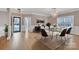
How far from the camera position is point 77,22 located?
2.70 meters

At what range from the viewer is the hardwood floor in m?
2.65

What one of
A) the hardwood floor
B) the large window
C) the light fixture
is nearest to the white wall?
the hardwood floor

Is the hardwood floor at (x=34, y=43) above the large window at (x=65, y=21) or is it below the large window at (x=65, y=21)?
below

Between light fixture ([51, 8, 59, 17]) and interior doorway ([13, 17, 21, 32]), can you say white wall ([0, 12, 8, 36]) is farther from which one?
light fixture ([51, 8, 59, 17])

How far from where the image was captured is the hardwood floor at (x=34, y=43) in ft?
8.70

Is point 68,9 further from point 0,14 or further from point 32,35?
point 0,14

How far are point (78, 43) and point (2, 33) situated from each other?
160 cm

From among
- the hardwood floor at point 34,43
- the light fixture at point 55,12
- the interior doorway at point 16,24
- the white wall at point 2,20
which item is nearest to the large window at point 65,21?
the light fixture at point 55,12

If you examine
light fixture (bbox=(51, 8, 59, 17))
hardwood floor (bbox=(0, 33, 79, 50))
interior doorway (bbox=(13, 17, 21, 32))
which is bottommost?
hardwood floor (bbox=(0, 33, 79, 50))

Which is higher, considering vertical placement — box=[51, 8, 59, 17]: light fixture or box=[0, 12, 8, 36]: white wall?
box=[51, 8, 59, 17]: light fixture

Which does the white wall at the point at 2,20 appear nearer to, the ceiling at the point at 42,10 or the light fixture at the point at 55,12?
the ceiling at the point at 42,10

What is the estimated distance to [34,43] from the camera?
270 cm

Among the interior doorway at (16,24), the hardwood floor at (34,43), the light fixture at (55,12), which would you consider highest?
the light fixture at (55,12)
